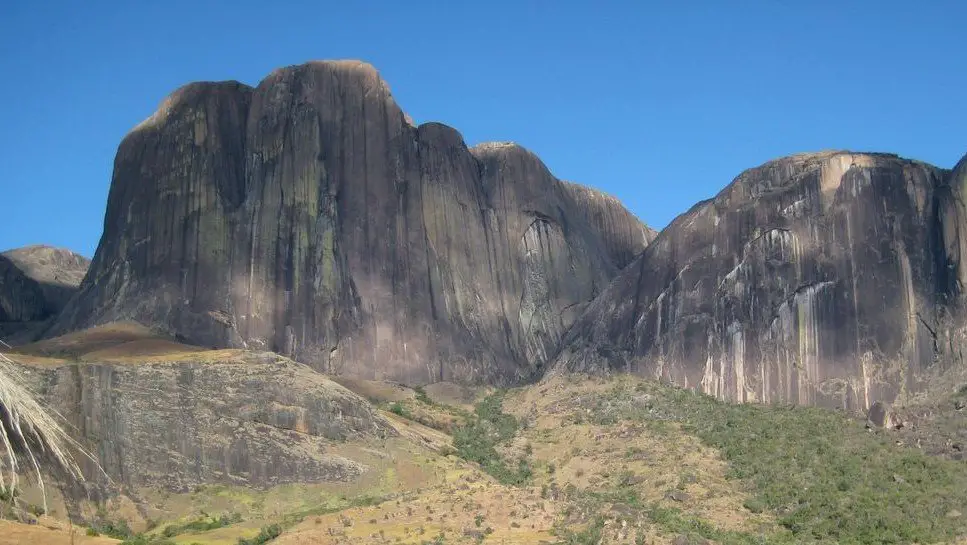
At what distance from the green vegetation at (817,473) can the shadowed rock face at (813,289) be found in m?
5.31

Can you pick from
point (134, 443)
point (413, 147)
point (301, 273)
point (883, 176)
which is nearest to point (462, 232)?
point (413, 147)

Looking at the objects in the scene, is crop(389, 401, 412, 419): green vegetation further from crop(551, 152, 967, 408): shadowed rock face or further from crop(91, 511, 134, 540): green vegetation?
crop(91, 511, 134, 540): green vegetation

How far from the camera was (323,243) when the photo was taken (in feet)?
413

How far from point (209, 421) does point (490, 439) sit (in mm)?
25380

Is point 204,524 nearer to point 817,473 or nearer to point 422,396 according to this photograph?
point 817,473

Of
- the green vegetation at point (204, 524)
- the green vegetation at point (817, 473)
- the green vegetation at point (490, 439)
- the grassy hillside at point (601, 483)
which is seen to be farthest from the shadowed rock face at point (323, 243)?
the green vegetation at point (204, 524)

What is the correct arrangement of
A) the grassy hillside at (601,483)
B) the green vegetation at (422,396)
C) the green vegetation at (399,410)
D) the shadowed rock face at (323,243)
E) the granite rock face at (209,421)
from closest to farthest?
the grassy hillside at (601,483), the granite rock face at (209,421), the green vegetation at (399,410), the green vegetation at (422,396), the shadowed rock face at (323,243)

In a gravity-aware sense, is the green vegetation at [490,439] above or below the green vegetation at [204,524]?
above

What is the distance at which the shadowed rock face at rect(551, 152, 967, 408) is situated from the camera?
339 feet

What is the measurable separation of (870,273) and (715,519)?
41.0 meters

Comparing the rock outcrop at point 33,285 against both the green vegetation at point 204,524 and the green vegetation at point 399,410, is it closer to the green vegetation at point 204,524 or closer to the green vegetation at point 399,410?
the green vegetation at point 399,410

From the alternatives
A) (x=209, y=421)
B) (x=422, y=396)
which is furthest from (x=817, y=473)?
(x=422, y=396)

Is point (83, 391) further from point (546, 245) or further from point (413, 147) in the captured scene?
point (546, 245)

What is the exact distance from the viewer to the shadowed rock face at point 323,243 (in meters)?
122
